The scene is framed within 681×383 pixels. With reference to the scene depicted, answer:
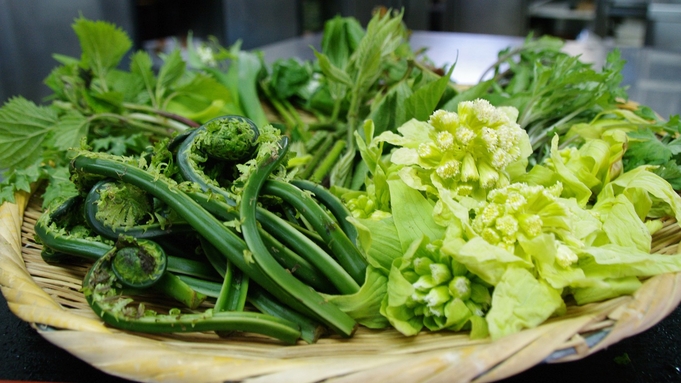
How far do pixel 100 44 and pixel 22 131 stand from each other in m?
0.27

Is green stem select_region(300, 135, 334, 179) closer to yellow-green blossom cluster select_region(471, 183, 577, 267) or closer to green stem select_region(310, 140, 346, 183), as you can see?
green stem select_region(310, 140, 346, 183)

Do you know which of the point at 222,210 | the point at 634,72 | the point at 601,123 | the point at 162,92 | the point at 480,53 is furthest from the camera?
the point at 480,53

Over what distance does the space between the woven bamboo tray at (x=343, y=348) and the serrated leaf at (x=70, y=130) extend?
0.42 metres

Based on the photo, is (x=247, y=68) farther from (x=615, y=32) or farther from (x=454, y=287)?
(x=615, y=32)

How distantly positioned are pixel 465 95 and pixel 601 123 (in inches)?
9.9

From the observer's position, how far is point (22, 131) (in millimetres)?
1049

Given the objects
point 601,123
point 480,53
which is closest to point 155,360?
point 601,123

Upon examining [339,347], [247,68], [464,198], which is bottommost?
[339,347]

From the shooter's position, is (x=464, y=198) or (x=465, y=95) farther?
(x=465, y=95)

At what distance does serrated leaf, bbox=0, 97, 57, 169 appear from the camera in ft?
3.34

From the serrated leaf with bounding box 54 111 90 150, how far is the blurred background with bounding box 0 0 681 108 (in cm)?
48

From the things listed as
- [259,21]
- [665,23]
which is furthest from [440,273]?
[665,23]

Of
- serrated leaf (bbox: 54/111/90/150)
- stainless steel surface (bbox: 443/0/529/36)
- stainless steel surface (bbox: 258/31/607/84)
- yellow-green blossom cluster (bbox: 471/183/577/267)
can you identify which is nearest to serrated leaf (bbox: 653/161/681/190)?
yellow-green blossom cluster (bbox: 471/183/577/267)

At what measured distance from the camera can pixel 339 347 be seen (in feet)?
1.99
